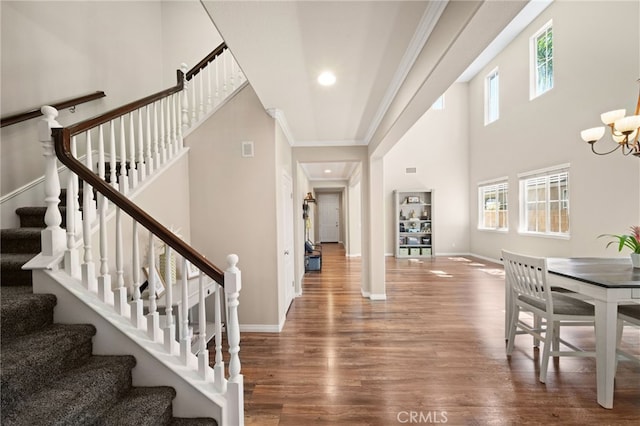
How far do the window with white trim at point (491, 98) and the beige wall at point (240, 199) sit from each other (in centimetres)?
699

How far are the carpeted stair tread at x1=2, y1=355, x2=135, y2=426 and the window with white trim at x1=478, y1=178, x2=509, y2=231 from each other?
783 cm

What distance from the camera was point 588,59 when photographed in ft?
14.5

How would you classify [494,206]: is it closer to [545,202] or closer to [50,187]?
[545,202]

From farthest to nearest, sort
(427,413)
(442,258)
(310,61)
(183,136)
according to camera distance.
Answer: (442,258), (183,136), (310,61), (427,413)

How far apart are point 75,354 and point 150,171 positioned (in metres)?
1.64

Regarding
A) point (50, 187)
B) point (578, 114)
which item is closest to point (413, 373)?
point (50, 187)

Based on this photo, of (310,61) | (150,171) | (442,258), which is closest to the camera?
(310,61)

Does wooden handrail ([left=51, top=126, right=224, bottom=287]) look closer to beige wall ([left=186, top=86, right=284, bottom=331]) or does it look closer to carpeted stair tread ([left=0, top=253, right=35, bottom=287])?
carpeted stair tread ([left=0, top=253, right=35, bottom=287])

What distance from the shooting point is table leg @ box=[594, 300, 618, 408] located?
190 centimetres

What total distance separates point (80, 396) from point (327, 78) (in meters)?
2.64

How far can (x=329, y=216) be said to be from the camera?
12.9m

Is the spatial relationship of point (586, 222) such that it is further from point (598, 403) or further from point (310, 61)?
point (310, 61)

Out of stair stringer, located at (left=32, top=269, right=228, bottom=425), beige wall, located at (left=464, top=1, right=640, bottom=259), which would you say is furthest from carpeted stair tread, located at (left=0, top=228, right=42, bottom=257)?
beige wall, located at (left=464, top=1, right=640, bottom=259)

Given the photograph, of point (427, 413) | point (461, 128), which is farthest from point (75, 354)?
point (461, 128)
